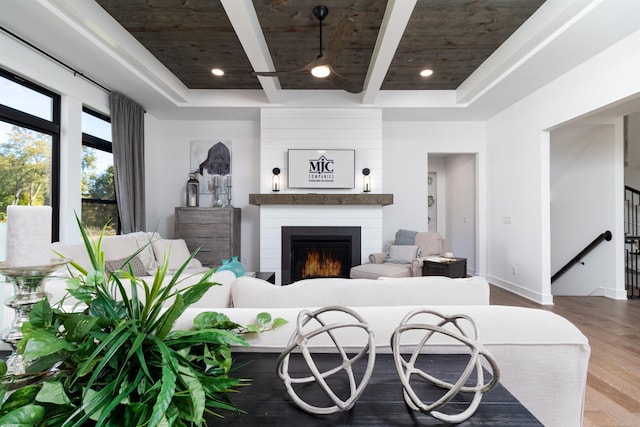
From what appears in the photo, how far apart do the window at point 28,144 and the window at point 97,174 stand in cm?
38

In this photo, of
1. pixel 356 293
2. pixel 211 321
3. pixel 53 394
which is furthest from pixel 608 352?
pixel 53 394

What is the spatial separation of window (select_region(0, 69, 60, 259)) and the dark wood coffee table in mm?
3064

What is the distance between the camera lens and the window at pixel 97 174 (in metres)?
3.49

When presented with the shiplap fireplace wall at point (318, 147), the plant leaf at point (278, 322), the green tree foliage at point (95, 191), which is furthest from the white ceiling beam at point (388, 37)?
the green tree foliage at point (95, 191)

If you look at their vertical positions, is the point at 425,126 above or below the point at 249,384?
above

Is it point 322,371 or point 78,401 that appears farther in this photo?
point 322,371

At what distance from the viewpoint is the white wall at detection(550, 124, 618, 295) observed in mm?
3949

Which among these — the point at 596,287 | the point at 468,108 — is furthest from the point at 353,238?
the point at 596,287

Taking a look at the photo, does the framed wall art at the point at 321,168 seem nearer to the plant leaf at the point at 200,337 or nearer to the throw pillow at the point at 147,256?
the throw pillow at the point at 147,256

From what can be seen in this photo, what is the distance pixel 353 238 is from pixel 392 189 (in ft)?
4.00

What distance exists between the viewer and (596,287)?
409cm

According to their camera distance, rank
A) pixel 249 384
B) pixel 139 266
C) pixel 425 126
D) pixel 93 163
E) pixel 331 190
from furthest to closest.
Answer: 1. pixel 425 126
2. pixel 331 190
3. pixel 93 163
4. pixel 139 266
5. pixel 249 384

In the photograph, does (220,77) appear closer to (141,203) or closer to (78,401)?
(141,203)

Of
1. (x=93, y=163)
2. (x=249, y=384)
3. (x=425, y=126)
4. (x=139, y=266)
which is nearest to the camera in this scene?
(x=249, y=384)
